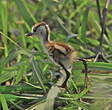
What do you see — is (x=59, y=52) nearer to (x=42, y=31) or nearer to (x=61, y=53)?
(x=61, y=53)

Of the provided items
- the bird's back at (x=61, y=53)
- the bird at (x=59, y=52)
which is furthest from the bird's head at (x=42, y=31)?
the bird's back at (x=61, y=53)

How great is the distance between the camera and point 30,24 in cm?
340

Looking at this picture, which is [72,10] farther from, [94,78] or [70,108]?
[70,108]

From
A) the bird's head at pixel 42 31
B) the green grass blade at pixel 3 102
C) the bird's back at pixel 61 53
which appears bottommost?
the green grass blade at pixel 3 102

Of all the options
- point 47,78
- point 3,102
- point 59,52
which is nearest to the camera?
point 59,52

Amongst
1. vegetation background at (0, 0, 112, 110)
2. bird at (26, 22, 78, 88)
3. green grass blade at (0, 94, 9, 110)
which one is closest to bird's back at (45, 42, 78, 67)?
bird at (26, 22, 78, 88)

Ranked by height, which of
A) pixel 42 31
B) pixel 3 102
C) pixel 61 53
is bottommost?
pixel 3 102

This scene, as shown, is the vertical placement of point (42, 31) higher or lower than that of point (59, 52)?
higher

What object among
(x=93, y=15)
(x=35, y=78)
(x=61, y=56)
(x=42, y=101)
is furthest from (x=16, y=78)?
(x=93, y=15)

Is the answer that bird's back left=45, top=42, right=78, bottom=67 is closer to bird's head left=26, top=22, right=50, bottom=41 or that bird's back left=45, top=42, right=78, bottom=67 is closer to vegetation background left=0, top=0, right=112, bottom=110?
bird's head left=26, top=22, right=50, bottom=41

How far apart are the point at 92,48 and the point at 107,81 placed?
2.71 feet

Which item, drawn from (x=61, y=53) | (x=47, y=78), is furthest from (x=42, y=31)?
Result: (x=47, y=78)

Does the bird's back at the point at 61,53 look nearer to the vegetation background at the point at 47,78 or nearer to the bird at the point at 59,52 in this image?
the bird at the point at 59,52

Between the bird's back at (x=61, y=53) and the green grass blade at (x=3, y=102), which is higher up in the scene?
the bird's back at (x=61, y=53)
